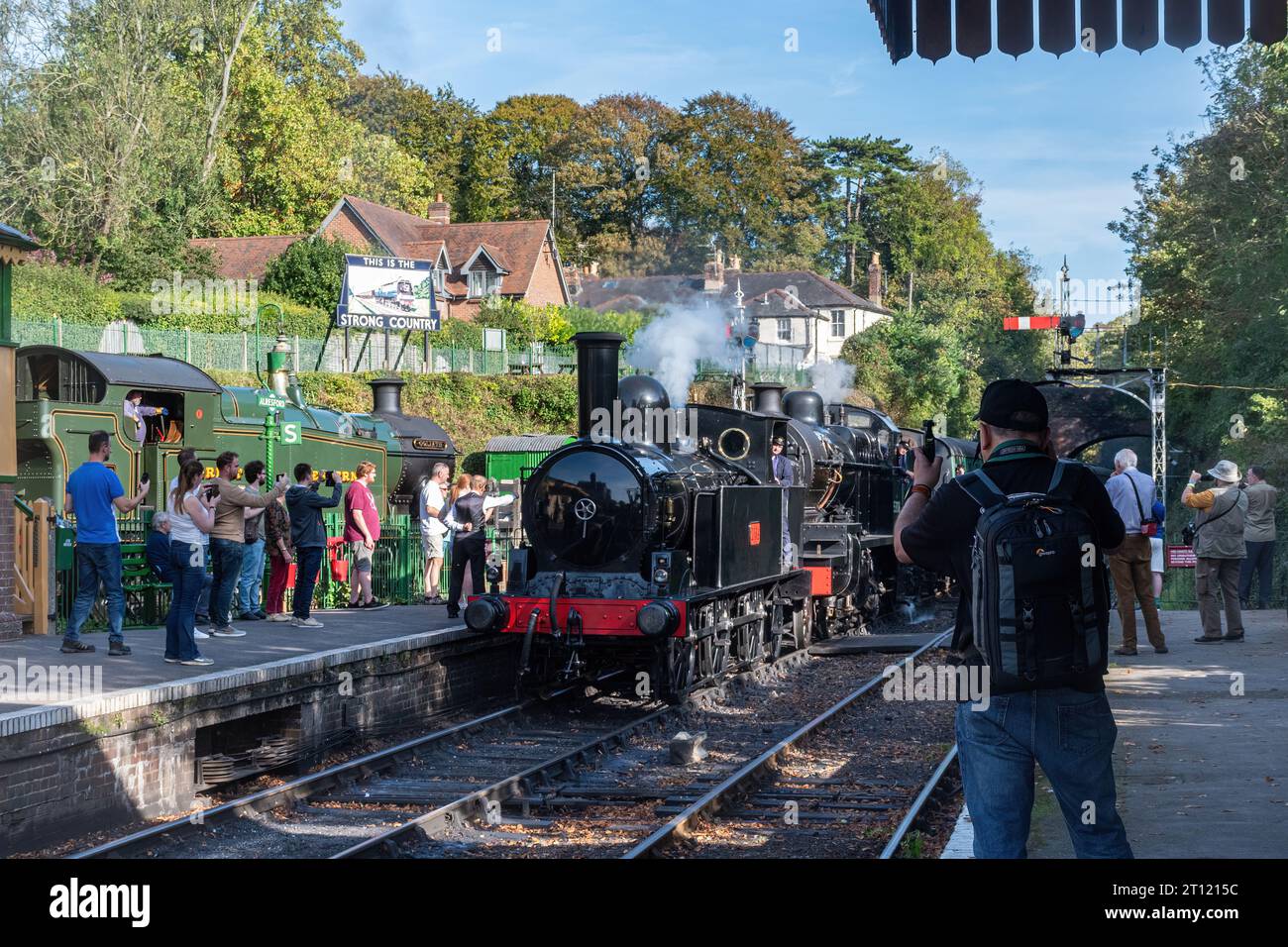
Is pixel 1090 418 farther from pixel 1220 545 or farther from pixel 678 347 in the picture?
pixel 1220 545

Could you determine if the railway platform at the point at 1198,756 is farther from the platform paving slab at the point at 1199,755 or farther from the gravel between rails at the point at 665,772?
the gravel between rails at the point at 665,772

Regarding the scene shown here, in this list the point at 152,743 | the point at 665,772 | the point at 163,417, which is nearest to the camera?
the point at 152,743

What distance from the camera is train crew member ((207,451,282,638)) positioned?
12.0m

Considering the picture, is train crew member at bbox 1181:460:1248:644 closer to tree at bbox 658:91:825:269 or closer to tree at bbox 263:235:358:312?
tree at bbox 263:235:358:312

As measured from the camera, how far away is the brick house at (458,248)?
50375 millimetres

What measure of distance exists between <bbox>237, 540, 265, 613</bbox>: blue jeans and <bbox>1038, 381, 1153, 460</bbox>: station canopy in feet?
65.1

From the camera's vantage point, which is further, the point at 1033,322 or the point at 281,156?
the point at 281,156

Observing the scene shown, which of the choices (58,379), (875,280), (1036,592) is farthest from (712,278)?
(1036,592)

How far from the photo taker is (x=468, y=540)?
14.5 metres

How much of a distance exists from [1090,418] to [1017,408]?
88.3 ft

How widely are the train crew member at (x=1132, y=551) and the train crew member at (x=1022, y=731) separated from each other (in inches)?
327

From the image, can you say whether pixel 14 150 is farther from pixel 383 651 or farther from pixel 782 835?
pixel 782 835

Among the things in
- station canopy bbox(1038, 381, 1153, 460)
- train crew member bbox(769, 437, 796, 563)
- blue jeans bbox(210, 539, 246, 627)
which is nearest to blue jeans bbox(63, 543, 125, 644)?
blue jeans bbox(210, 539, 246, 627)

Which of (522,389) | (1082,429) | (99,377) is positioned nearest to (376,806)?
(99,377)
